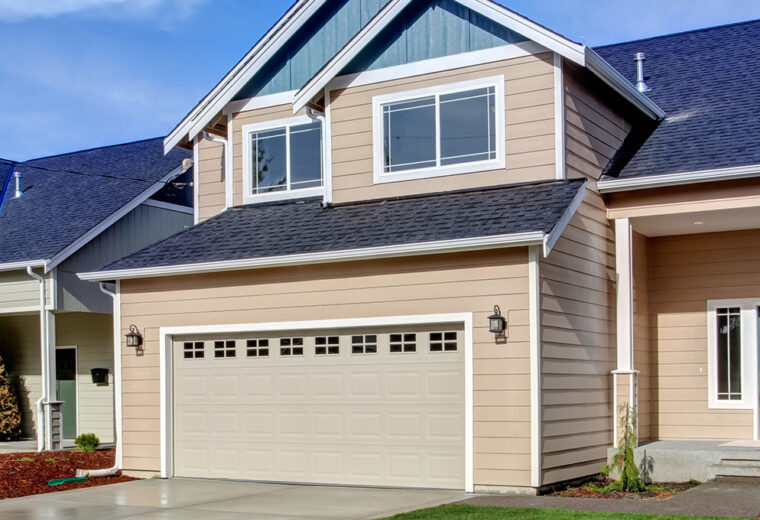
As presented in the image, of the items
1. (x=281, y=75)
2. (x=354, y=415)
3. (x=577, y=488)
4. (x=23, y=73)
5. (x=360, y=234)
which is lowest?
(x=577, y=488)

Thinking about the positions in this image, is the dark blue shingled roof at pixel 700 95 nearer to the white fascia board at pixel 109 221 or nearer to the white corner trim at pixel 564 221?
the white corner trim at pixel 564 221

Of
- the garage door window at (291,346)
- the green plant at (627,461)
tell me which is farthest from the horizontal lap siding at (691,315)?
the garage door window at (291,346)

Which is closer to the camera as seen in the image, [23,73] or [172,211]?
[172,211]

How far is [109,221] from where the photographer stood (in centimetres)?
1777

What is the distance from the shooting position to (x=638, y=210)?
1209 centimetres

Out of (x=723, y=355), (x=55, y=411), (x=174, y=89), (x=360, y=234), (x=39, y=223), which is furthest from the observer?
(x=174, y=89)

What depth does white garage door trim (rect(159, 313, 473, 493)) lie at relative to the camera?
10.4m

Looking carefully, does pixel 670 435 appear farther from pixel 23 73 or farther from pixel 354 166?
pixel 23 73

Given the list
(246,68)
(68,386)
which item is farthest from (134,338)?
(68,386)

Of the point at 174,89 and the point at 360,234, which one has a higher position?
the point at 174,89

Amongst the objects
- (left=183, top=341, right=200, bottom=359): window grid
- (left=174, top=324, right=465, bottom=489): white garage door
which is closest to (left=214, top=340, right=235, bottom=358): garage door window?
(left=174, top=324, right=465, bottom=489): white garage door

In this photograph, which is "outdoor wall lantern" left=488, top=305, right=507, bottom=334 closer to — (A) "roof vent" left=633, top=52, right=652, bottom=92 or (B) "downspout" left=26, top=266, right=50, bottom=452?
(A) "roof vent" left=633, top=52, right=652, bottom=92

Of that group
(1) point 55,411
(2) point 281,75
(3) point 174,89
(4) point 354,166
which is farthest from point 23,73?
(4) point 354,166

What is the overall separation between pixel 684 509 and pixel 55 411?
38.6 feet
